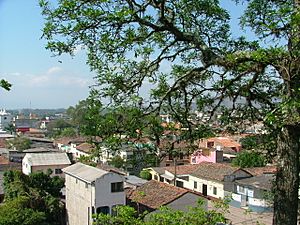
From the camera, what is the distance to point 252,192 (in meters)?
17.8

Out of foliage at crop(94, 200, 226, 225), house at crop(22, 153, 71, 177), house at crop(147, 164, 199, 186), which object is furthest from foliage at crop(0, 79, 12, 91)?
house at crop(22, 153, 71, 177)

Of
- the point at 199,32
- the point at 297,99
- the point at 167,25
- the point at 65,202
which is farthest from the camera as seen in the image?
the point at 65,202

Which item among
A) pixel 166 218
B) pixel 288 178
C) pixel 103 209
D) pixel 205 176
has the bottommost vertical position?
pixel 103 209

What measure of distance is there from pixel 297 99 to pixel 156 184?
45.8 ft

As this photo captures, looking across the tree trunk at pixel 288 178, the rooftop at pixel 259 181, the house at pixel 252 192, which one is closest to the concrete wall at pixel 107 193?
the house at pixel 252 192

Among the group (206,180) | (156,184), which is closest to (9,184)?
(156,184)

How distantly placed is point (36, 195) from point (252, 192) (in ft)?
30.9

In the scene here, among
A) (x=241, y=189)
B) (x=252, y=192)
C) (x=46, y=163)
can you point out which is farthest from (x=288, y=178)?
(x=46, y=163)

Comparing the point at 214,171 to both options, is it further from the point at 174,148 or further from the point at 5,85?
the point at 5,85

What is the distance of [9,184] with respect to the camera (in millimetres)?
17297

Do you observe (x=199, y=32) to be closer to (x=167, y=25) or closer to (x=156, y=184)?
(x=167, y=25)

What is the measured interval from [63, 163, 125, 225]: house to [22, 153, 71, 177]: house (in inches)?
341

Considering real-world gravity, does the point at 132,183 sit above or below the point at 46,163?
below

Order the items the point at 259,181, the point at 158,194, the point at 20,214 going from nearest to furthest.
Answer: the point at 20,214 → the point at 158,194 → the point at 259,181
